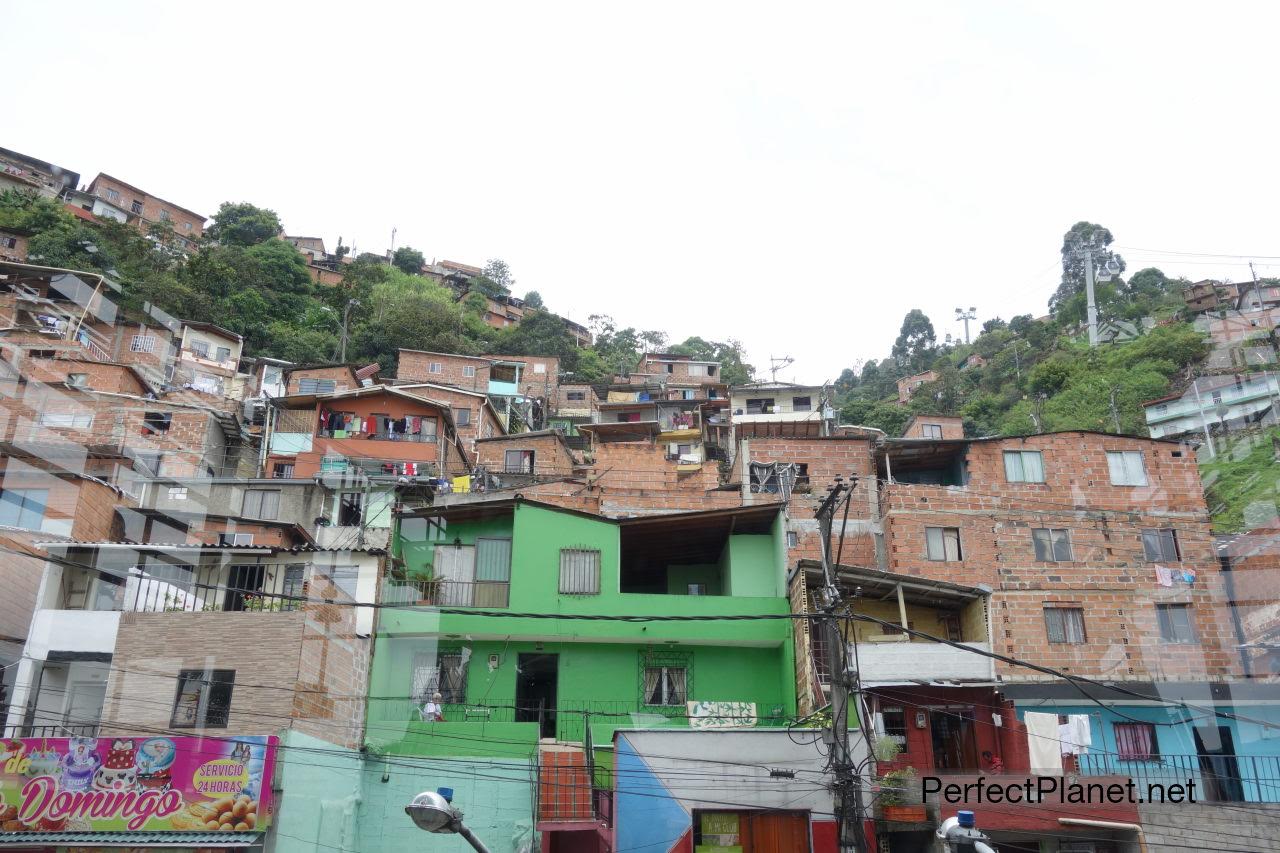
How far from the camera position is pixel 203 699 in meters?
19.2

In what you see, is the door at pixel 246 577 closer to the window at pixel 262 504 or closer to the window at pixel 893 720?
the window at pixel 262 504

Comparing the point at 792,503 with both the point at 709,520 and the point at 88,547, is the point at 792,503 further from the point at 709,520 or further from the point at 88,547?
the point at 88,547

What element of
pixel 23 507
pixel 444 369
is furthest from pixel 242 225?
pixel 23 507

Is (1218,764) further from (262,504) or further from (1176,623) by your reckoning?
(262,504)

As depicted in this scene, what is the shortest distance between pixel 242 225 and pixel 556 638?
70172 millimetres

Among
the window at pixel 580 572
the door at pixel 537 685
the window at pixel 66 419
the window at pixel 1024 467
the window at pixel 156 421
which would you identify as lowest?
the door at pixel 537 685

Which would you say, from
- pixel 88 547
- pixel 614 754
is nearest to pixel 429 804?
pixel 614 754

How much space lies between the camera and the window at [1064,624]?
3164 centimetres

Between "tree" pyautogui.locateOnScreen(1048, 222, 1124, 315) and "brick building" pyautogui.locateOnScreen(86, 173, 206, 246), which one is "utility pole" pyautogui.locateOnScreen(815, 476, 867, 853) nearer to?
"brick building" pyautogui.locateOnScreen(86, 173, 206, 246)

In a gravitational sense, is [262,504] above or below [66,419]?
below

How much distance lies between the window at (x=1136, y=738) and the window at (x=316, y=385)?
1492 inches

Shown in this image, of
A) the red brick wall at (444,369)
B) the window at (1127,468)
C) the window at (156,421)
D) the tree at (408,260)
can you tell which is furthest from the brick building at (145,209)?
the window at (1127,468)

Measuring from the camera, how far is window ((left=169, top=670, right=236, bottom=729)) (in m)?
19.0

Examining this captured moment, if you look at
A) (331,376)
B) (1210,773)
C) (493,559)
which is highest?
(331,376)
